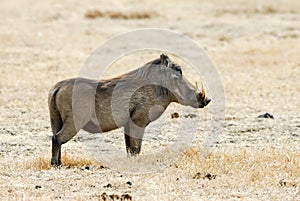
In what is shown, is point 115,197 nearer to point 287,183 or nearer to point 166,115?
point 287,183

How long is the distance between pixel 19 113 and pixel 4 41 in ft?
25.3

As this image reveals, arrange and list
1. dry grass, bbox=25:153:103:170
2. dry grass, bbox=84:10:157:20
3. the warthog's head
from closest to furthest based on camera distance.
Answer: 1. dry grass, bbox=25:153:103:170
2. the warthog's head
3. dry grass, bbox=84:10:157:20

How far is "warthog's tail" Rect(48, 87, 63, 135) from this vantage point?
8.16 m

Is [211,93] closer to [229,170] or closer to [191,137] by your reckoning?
[191,137]

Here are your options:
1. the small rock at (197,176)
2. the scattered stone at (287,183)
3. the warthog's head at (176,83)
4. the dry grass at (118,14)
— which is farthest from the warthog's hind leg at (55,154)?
the dry grass at (118,14)

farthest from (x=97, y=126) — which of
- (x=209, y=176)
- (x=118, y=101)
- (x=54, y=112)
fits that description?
(x=209, y=176)

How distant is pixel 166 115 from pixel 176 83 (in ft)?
10.5

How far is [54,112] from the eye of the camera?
823 cm

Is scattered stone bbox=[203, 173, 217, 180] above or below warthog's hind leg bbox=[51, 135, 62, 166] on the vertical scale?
below

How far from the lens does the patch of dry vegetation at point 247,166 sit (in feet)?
Answer: 24.0

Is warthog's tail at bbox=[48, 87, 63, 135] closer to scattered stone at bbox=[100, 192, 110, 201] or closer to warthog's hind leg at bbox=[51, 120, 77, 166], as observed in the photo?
warthog's hind leg at bbox=[51, 120, 77, 166]

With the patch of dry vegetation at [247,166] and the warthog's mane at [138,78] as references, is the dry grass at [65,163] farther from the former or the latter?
the patch of dry vegetation at [247,166]

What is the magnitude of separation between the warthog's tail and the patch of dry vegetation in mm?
1361

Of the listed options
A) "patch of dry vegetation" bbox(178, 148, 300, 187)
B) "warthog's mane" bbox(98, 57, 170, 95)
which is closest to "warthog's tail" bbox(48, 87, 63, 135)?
"warthog's mane" bbox(98, 57, 170, 95)
